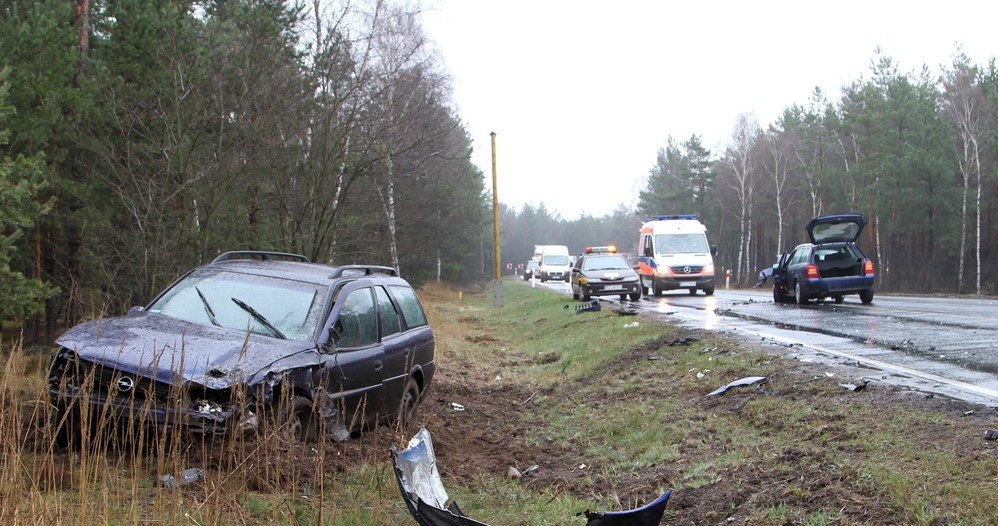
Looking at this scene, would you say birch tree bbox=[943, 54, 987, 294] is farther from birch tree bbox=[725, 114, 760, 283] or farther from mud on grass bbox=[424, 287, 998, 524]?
mud on grass bbox=[424, 287, 998, 524]

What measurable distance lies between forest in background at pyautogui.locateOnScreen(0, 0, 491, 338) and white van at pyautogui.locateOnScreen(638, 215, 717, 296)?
12.2 metres

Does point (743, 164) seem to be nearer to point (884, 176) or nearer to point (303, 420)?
point (884, 176)

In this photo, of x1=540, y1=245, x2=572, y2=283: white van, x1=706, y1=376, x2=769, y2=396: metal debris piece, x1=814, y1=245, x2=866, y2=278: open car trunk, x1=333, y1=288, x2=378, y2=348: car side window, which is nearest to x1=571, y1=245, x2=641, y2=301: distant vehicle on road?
x1=814, y1=245, x2=866, y2=278: open car trunk

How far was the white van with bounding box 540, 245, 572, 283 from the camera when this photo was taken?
59281mm

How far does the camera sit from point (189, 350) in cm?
596

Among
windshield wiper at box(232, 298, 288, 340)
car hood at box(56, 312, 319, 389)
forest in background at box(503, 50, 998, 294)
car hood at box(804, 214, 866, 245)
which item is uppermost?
forest in background at box(503, 50, 998, 294)

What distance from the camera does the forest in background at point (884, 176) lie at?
46625 mm

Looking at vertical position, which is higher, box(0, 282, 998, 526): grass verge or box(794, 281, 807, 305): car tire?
box(794, 281, 807, 305): car tire

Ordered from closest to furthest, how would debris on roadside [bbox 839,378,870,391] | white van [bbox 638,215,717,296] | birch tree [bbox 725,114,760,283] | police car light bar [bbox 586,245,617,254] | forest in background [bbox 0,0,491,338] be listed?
debris on roadside [bbox 839,378,870,391] < forest in background [bbox 0,0,491,338] < white van [bbox 638,215,717,296] < police car light bar [bbox 586,245,617,254] < birch tree [bbox 725,114,760,283]

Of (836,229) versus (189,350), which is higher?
(836,229)

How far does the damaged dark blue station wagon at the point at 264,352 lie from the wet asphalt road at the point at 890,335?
190 inches

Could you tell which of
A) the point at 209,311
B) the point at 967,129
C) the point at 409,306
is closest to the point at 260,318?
the point at 209,311

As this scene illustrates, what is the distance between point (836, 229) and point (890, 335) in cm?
908

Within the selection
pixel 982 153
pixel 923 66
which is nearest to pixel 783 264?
pixel 982 153
